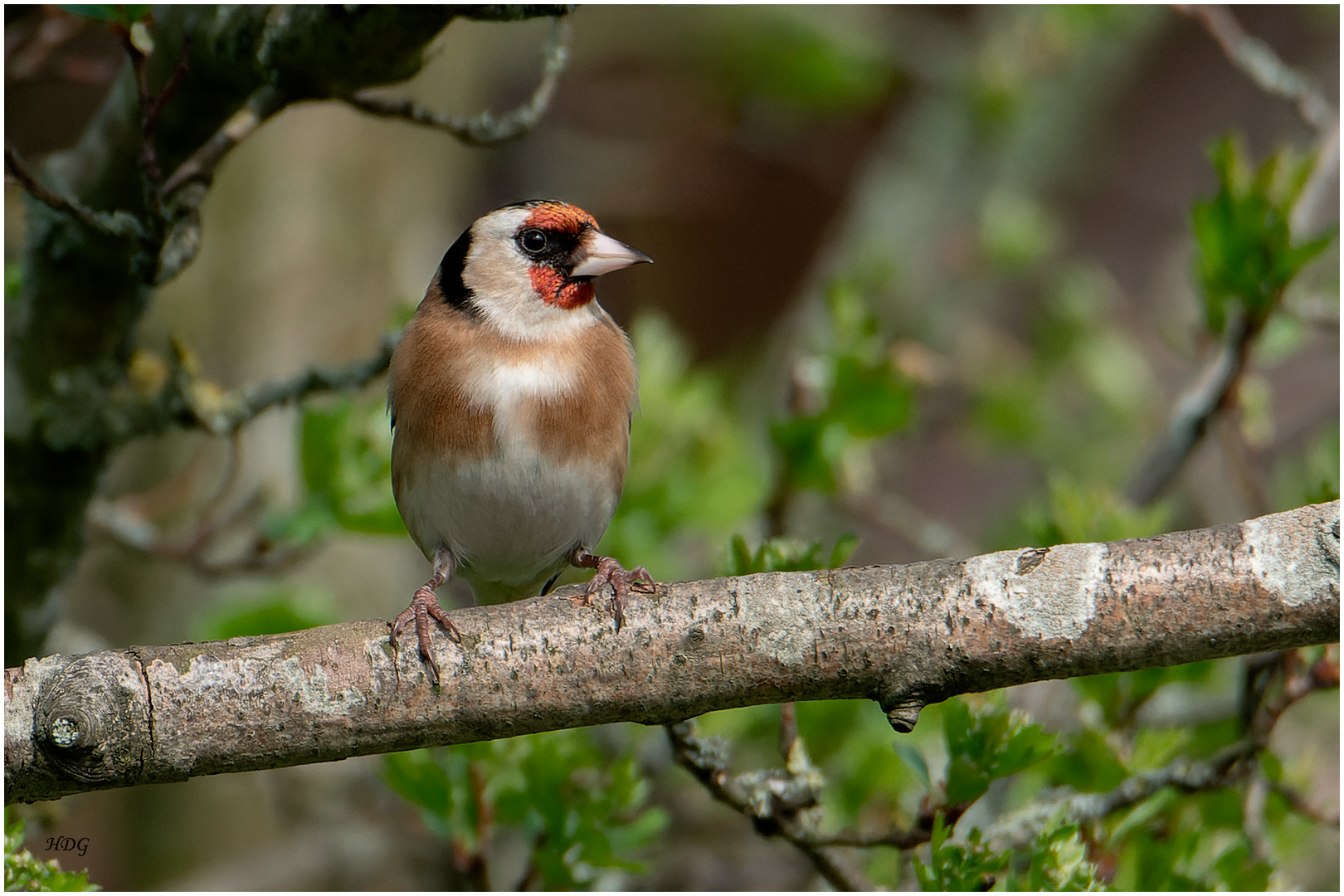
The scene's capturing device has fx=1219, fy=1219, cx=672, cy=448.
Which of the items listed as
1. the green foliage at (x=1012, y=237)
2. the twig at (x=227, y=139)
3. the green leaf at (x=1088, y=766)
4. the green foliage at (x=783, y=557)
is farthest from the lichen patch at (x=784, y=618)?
the green foliage at (x=1012, y=237)

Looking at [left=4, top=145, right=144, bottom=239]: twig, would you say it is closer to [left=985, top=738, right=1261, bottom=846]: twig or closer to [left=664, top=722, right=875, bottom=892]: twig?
[left=664, top=722, right=875, bottom=892]: twig

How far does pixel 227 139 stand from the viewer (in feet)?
6.09

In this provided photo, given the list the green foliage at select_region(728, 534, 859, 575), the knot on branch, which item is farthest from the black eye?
the knot on branch

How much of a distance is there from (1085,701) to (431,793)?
125cm

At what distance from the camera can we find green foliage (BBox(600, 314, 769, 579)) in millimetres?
2936

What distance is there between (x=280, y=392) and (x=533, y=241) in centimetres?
63

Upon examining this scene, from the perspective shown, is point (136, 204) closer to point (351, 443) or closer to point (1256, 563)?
point (351, 443)

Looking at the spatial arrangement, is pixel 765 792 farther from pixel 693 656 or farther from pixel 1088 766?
pixel 1088 766

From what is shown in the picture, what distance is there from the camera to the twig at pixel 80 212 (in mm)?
1762

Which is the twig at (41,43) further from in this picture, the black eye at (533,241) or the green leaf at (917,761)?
the green leaf at (917,761)

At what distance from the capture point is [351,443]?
2637 mm

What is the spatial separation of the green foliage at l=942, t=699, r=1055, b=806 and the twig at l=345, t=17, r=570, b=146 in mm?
1184

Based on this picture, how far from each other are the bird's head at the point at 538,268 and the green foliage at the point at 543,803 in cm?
85

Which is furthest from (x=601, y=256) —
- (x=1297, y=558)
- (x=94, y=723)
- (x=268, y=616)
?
(x=1297, y=558)
